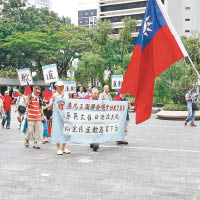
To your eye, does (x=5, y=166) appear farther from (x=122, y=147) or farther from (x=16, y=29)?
(x=16, y=29)

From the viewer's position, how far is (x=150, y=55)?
586 centimetres

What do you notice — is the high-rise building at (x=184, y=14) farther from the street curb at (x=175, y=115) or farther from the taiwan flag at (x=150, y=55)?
the taiwan flag at (x=150, y=55)

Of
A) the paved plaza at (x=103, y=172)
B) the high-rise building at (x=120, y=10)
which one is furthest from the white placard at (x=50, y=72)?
the high-rise building at (x=120, y=10)

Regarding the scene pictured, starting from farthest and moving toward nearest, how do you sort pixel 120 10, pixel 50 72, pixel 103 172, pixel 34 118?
1. pixel 120 10
2. pixel 50 72
3. pixel 34 118
4. pixel 103 172

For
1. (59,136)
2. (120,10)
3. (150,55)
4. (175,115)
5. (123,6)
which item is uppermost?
(123,6)

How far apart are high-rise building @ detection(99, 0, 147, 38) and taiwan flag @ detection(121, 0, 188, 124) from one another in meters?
74.8

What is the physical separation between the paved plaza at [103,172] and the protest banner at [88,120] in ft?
1.22

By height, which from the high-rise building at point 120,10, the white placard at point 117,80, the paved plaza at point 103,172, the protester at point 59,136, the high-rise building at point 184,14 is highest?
the high-rise building at point 120,10

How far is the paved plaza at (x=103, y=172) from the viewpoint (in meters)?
4.80

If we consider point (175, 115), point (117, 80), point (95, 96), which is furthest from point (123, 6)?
point (95, 96)

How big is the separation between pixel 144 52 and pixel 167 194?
2.48 metres

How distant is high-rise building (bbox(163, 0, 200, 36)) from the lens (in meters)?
67.8

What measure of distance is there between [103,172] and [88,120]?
260 centimetres

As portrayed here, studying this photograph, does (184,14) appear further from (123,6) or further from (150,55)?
(150,55)
